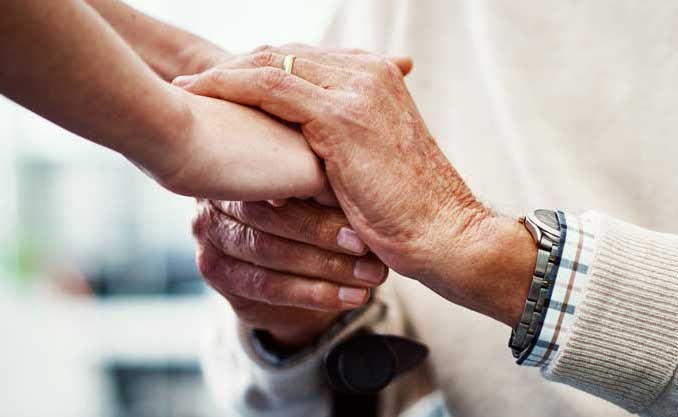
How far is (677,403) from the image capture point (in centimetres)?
70

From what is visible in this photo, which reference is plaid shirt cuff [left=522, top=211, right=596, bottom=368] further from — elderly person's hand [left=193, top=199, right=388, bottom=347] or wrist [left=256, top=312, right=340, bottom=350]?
wrist [left=256, top=312, right=340, bottom=350]

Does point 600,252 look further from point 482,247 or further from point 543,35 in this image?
point 543,35

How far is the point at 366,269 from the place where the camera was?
0.81 metres

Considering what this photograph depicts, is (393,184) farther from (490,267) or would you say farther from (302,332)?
(302,332)

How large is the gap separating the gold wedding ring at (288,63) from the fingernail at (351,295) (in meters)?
0.26

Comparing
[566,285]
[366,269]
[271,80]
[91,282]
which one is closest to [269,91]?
[271,80]

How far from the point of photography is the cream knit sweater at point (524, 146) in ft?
2.86

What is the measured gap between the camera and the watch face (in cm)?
71

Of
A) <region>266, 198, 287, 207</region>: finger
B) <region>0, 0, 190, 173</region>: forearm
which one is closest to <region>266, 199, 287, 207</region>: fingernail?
<region>266, 198, 287, 207</region>: finger

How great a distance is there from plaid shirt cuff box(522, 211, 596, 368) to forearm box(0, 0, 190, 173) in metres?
0.39

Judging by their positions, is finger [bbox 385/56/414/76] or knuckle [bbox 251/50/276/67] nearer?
knuckle [bbox 251/50/276/67]

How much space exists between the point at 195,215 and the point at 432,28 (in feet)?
1.69

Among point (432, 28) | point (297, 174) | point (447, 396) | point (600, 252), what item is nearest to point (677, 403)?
point (600, 252)

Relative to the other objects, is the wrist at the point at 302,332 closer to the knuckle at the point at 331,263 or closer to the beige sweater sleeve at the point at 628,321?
the knuckle at the point at 331,263
